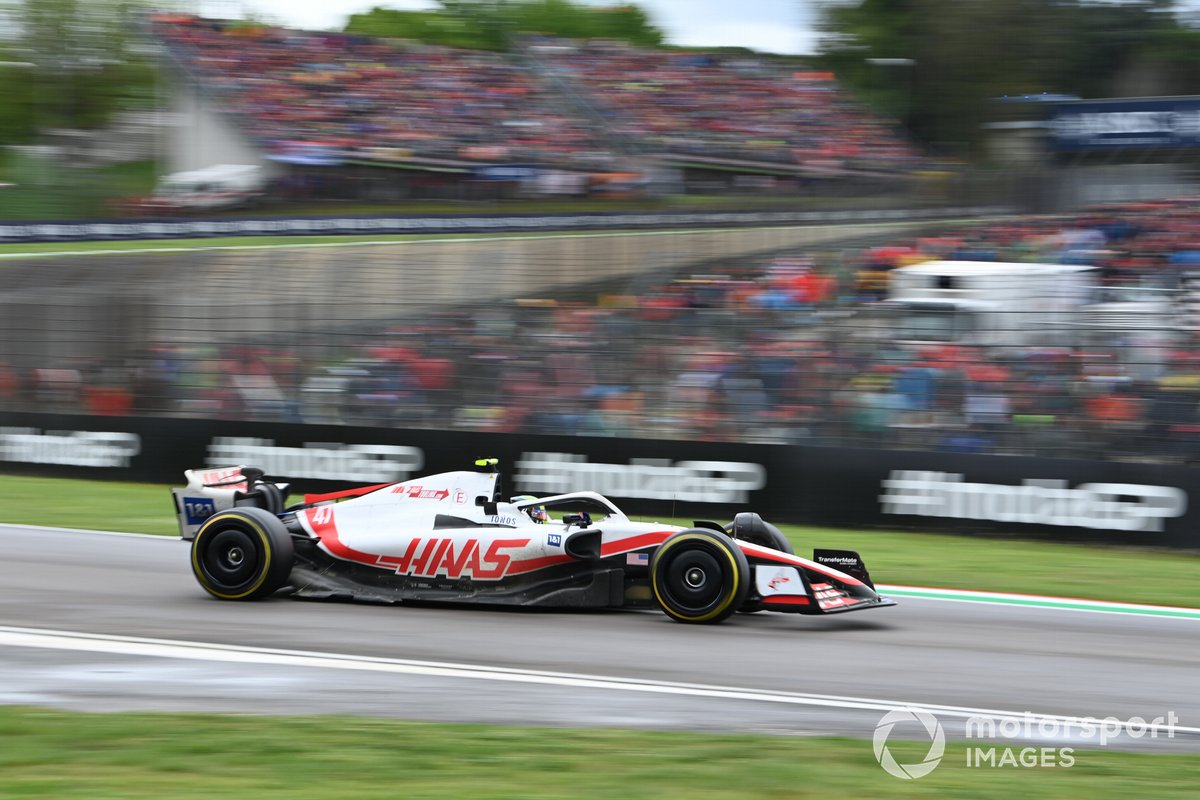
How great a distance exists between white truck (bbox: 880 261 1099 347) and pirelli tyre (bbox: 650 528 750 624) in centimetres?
635

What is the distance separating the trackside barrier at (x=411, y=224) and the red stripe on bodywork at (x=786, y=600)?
19.6 metres

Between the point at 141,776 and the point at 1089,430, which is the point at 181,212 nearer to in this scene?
the point at 1089,430

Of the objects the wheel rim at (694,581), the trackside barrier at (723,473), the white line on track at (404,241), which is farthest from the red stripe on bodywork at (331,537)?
the white line on track at (404,241)

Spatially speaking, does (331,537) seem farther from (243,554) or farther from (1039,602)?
(1039,602)

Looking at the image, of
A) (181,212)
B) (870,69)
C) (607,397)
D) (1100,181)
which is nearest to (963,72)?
(870,69)

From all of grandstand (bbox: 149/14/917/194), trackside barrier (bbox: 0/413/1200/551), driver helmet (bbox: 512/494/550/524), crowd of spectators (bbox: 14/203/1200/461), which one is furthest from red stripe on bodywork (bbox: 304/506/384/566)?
grandstand (bbox: 149/14/917/194)

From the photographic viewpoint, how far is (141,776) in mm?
4887

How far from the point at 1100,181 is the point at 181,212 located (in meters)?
18.9

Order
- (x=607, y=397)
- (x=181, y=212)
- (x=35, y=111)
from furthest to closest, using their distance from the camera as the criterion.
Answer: (x=35, y=111) < (x=181, y=212) < (x=607, y=397)

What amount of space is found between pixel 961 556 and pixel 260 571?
6282mm

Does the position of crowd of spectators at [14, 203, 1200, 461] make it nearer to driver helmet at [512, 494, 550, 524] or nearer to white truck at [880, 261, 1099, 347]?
white truck at [880, 261, 1099, 347]

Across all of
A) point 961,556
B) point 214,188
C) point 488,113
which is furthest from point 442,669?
point 488,113

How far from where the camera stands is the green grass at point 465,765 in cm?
480

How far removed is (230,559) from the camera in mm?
8656
